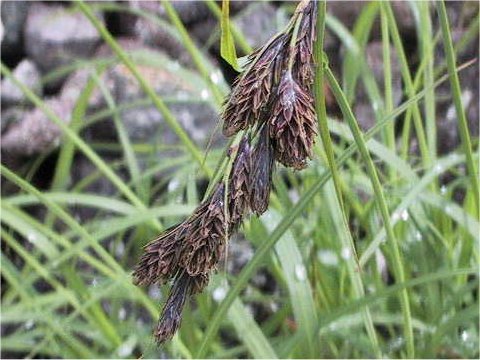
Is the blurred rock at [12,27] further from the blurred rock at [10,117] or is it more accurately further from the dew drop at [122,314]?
the dew drop at [122,314]

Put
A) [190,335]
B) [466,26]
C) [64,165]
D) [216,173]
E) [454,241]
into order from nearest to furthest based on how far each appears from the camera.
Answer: [216,173] < [190,335] < [454,241] < [64,165] < [466,26]

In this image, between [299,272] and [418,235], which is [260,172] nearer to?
[299,272]

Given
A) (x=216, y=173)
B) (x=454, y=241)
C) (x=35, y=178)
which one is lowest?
(x=454, y=241)

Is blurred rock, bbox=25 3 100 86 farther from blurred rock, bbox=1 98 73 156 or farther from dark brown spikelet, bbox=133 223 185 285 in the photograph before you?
dark brown spikelet, bbox=133 223 185 285

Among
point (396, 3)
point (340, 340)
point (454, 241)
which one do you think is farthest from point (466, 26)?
point (340, 340)

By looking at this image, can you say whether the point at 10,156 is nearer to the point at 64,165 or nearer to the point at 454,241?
the point at 64,165

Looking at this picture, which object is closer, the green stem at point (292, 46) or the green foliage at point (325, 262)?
Answer: the green stem at point (292, 46)

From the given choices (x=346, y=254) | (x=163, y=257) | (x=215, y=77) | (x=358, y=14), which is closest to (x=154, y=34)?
(x=358, y=14)

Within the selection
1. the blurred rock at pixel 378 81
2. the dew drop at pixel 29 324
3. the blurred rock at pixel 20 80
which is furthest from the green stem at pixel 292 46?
the blurred rock at pixel 20 80
